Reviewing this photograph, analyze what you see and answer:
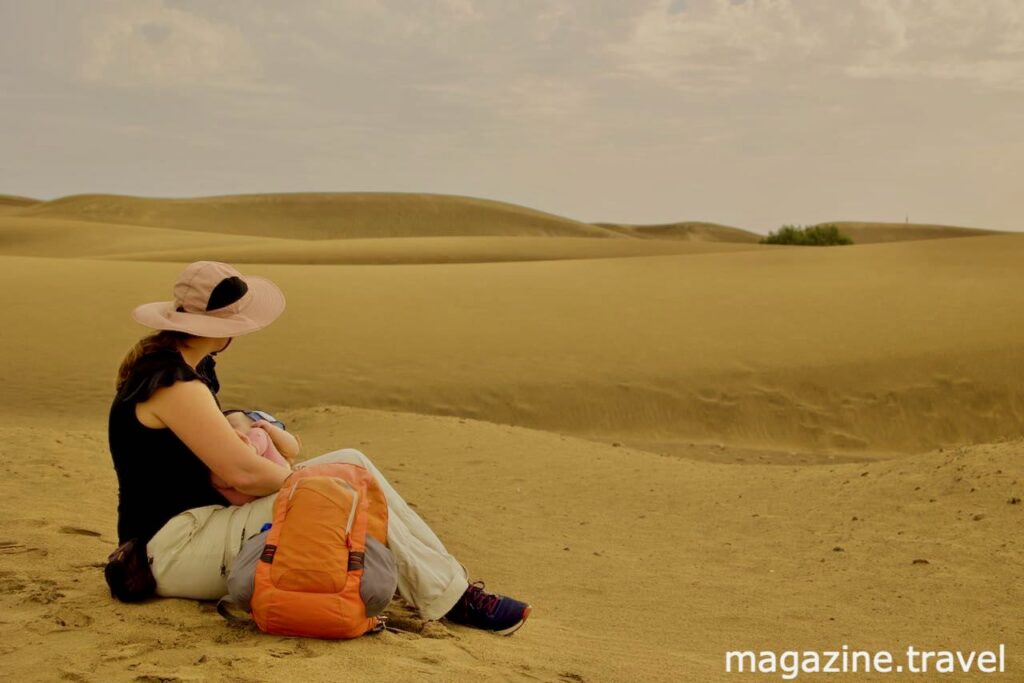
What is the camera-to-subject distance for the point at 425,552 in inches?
169

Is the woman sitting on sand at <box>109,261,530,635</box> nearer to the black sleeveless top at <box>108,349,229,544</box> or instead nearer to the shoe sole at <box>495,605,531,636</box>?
the black sleeveless top at <box>108,349,229,544</box>

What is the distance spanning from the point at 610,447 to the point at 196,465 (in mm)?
7717

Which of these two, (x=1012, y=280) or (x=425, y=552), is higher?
(x=1012, y=280)

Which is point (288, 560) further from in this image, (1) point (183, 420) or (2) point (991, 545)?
(2) point (991, 545)

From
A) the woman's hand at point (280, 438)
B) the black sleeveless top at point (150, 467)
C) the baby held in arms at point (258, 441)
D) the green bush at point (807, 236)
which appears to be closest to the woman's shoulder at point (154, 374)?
the black sleeveless top at point (150, 467)

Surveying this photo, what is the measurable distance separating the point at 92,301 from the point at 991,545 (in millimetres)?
15264

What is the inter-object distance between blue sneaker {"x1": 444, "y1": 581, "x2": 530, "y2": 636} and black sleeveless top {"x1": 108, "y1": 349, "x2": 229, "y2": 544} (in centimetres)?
104

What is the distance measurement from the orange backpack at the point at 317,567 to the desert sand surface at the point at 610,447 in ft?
0.33

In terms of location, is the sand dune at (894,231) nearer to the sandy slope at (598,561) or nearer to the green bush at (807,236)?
the green bush at (807,236)

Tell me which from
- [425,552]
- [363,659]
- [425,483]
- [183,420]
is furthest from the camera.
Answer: [425,483]

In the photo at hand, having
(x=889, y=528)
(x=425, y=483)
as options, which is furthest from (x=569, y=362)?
(x=889, y=528)

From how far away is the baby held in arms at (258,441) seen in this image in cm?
428

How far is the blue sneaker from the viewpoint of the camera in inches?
175

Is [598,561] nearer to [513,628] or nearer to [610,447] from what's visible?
[513,628]
